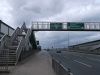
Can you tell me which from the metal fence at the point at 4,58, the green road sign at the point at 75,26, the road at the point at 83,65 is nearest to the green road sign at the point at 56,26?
the green road sign at the point at 75,26

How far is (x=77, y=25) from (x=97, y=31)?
507cm

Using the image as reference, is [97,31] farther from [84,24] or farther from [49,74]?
[49,74]

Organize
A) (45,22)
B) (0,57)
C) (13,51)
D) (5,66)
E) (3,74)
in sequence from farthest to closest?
(45,22)
(13,51)
(0,57)
(5,66)
(3,74)

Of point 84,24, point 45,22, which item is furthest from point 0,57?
point 84,24

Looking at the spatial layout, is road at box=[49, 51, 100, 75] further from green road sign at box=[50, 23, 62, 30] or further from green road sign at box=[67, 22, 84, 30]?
green road sign at box=[67, 22, 84, 30]

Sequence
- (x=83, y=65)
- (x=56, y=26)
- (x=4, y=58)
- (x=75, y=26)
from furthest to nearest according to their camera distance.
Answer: (x=75, y=26)
(x=56, y=26)
(x=83, y=65)
(x=4, y=58)

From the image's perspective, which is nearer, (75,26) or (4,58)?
(4,58)

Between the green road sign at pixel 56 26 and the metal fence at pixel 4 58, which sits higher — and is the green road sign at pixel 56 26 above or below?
above

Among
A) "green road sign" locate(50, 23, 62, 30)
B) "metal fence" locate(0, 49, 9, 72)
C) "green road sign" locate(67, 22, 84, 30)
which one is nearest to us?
"metal fence" locate(0, 49, 9, 72)

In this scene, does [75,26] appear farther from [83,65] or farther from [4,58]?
[4,58]

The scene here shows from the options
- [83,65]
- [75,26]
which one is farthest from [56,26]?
[83,65]

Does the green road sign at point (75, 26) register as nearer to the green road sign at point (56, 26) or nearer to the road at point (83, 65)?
the green road sign at point (56, 26)

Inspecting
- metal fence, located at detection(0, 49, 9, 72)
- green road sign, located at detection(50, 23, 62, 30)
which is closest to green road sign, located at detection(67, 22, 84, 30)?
green road sign, located at detection(50, 23, 62, 30)

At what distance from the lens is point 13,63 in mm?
20844
